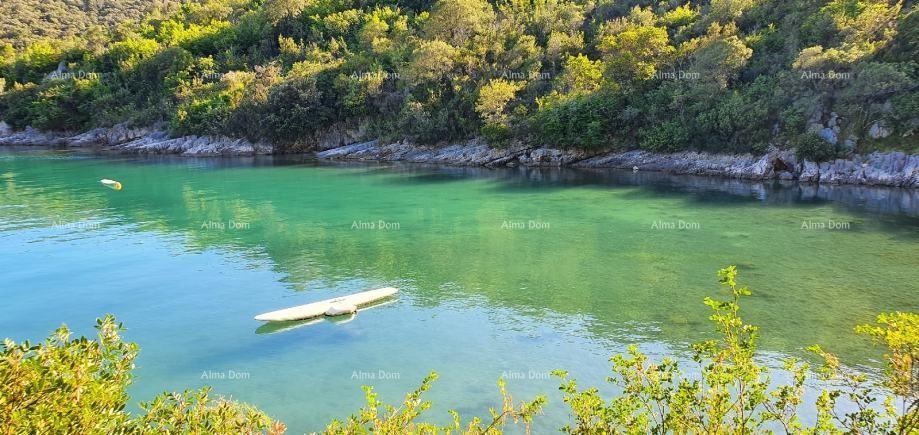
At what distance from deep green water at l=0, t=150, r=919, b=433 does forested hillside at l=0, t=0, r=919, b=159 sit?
21.7 feet

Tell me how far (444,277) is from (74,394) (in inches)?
657

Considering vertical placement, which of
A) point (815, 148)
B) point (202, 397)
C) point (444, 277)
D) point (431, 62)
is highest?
point (431, 62)

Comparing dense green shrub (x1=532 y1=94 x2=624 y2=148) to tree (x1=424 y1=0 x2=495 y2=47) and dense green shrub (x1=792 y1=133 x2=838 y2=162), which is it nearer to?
dense green shrub (x1=792 y1=133 x2=838 y2=162)

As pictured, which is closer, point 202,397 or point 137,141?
point 202,397

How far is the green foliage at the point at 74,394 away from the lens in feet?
13.8

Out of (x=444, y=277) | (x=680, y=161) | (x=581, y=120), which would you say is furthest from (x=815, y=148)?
(x=444, y=277)

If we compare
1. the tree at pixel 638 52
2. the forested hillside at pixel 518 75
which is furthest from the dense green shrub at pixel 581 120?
the tree at pixel 638 52

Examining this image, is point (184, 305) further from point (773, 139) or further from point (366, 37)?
point (366, 37)

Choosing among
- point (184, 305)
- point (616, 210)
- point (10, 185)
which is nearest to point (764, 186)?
→ point (616, 210)

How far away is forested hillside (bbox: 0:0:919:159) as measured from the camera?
125 feet

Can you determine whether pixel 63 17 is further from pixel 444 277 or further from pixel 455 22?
pixel 444 277

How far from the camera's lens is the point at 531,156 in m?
52.9

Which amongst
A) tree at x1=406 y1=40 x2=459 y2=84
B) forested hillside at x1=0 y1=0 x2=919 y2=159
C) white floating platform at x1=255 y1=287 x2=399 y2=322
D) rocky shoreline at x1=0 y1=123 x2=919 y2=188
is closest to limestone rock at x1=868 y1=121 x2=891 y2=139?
forested hillside at x1=0 y1=0 x2=919 y2=159

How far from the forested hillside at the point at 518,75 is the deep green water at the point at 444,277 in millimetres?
6625
